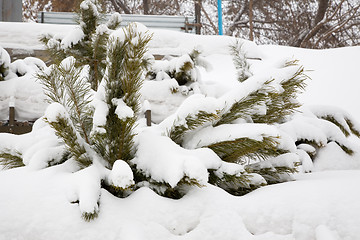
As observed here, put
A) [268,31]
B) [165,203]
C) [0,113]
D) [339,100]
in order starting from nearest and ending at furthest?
[165,203] < [0,113] < [339,100] < [268,31]

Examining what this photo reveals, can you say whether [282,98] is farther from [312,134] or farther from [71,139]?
[71,139]

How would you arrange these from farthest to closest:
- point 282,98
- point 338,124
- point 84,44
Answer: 1. point 338,124
2. point 84,44
3. point 282,98

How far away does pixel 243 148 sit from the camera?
4.30 feet

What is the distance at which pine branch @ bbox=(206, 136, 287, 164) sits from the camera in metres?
1.26

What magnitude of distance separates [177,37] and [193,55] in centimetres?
113

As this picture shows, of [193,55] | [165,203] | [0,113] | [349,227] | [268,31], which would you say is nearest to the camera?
[349,227]

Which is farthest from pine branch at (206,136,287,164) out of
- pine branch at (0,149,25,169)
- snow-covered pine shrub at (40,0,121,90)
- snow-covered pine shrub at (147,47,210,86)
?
snow-covered pine shrub at (147,47,210,86)

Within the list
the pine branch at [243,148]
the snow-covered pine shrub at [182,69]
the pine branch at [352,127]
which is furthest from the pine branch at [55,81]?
the pine branch at [352,127]

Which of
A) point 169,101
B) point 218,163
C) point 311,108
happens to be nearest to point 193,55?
point 169,101

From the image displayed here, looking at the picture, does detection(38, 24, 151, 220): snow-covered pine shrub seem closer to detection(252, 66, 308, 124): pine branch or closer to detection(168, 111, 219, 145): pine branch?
detection(168, 111, 219, 145): pine branch

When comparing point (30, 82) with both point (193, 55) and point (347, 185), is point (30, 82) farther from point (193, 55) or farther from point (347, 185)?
point (347, 185)

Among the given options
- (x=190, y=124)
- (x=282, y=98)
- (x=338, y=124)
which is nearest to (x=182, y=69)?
(x=338, y=124)

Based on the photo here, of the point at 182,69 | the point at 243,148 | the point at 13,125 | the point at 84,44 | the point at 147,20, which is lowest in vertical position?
the point at 13,125

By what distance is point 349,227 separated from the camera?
1.05 metres
